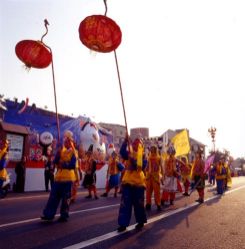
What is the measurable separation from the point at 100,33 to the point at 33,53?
2.04m

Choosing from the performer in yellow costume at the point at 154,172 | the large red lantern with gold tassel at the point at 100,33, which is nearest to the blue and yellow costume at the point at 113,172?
the performer in yellow costume at the point at 154,172

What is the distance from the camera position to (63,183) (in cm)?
736

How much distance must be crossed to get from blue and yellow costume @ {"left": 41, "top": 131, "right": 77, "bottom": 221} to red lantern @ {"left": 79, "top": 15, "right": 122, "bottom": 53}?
2.28m

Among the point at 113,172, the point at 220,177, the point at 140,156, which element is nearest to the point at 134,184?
the point at 140,156

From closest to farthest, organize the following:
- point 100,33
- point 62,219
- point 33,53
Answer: point 62,219 → point 100,33 → point 33,53

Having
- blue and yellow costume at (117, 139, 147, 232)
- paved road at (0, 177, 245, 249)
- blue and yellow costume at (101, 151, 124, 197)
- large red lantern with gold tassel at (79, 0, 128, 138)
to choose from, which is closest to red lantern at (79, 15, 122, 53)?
large red lantern with gold tassel at (79, 0, 128, 138)

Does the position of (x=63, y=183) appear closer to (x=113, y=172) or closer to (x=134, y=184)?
(x=134, y=184)

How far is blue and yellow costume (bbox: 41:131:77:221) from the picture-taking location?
722 centimetres

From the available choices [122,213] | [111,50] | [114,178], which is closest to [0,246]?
[122,213]

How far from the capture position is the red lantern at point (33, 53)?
840cm

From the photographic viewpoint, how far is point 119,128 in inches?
2874

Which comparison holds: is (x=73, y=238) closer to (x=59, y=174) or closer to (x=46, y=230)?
(x=46, y=230)

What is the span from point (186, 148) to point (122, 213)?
30.9 feet

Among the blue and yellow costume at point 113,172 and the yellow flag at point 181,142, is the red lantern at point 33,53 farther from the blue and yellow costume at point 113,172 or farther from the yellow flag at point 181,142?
the yellow flag at point 181,142
